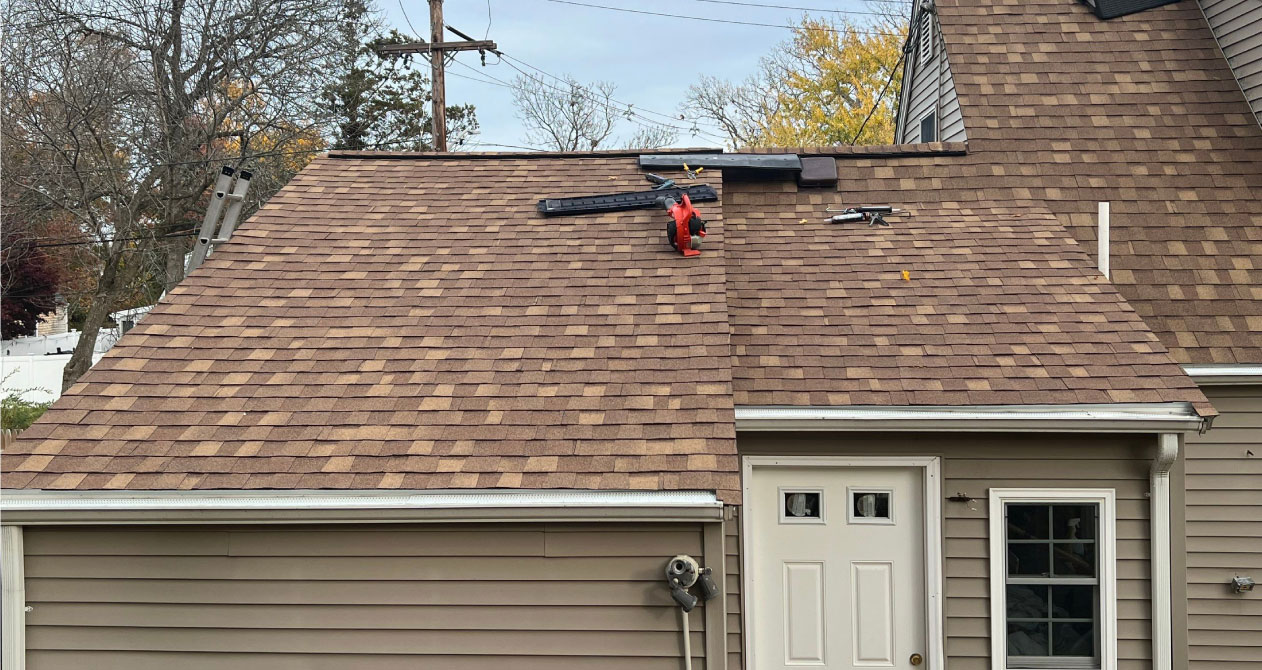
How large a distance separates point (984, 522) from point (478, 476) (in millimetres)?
3435

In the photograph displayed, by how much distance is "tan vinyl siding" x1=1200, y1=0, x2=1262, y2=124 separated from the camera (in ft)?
28.9

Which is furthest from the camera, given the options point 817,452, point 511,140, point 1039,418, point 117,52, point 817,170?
point 511,140

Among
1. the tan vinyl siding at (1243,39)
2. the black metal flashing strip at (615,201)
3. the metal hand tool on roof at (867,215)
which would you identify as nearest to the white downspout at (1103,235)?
the metal hand tool on roof at (867,215)

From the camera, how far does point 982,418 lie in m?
5.83

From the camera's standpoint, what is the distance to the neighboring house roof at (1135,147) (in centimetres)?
739

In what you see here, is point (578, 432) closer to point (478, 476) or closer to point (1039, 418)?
point (478, 476)

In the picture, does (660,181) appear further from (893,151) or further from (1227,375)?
(1227,375)

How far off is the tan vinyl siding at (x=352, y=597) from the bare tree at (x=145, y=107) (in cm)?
1407

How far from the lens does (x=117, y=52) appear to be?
1783 centimetres

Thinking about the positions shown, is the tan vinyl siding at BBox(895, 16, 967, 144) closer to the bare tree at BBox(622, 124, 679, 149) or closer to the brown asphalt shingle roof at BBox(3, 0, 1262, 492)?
the brown asphalt shingle roof at BBox(3, 0, 1262, 492)

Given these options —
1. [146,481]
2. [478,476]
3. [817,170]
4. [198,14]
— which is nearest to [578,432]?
[478,476]

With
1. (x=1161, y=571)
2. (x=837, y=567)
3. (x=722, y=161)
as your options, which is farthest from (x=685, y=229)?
(x=1161, y=571)

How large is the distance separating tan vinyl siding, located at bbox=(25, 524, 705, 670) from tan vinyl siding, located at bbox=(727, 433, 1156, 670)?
1515 mm

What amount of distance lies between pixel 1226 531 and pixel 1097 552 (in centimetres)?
139
